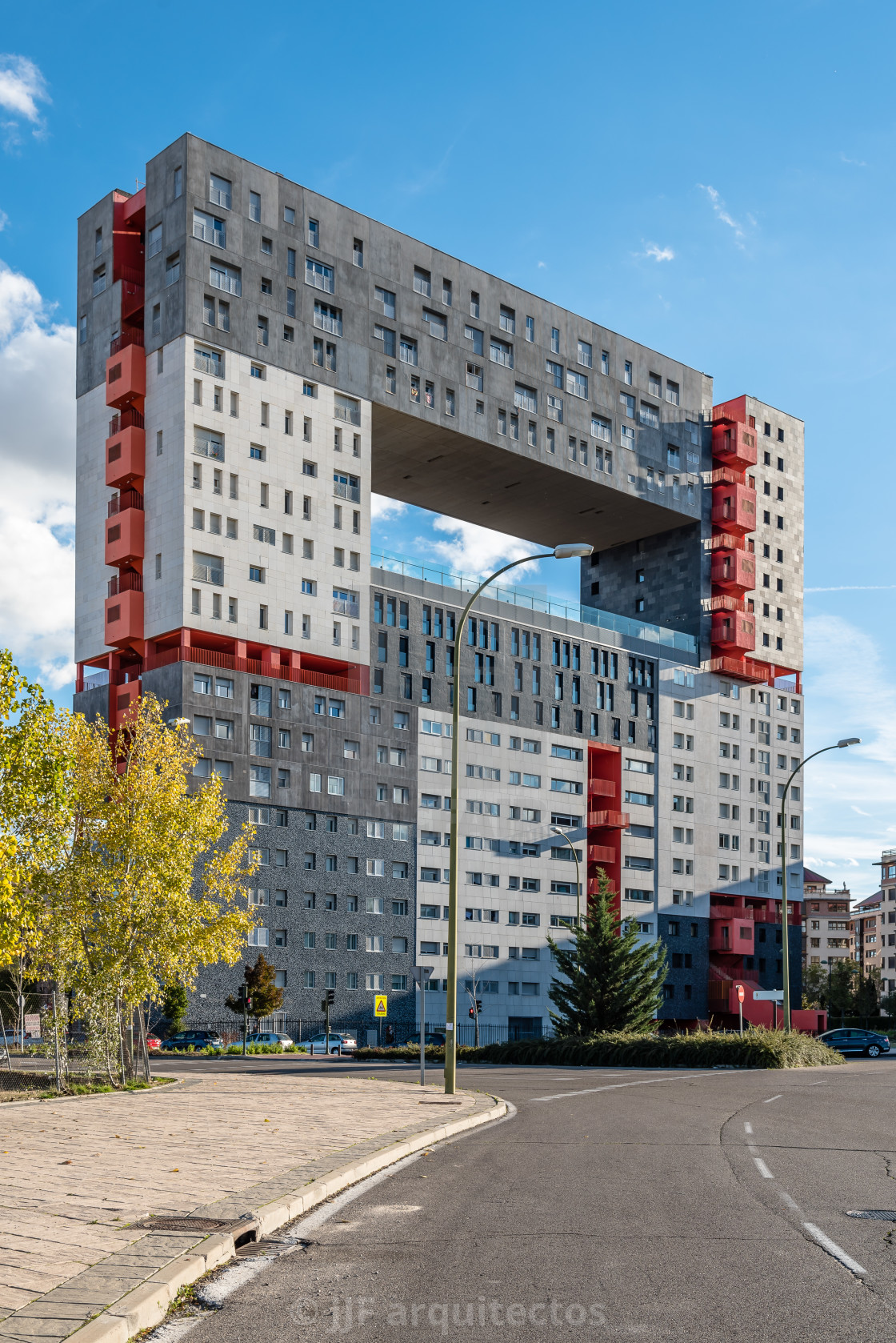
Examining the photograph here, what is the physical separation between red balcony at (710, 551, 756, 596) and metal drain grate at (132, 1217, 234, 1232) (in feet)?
300

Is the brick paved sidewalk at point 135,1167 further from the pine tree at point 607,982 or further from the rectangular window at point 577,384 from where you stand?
the rectangular window at point 577,384

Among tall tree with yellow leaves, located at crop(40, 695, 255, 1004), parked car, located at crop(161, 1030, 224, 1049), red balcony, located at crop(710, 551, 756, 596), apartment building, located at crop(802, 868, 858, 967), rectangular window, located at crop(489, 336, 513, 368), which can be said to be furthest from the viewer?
apartment building, located at crop(802, 868, 858, 967)

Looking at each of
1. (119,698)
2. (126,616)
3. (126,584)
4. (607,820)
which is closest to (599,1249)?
(126,616)

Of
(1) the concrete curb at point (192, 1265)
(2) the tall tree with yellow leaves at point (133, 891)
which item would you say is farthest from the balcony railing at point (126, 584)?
(1) the concrete curb at point (192, 1265)

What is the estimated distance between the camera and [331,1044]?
66438mm

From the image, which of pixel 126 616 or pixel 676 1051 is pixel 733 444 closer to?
pixel 126 616

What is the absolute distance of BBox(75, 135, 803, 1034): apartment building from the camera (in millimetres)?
73875

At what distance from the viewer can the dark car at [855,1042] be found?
5812 centimetres

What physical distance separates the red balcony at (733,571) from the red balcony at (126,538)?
4359cm

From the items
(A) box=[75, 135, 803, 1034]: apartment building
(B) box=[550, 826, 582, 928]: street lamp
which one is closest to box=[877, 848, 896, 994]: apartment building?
(A) box=[75, 135, 803, 1034]: apartment building

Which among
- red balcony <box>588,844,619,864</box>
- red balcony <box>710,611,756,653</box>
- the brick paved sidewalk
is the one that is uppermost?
red balcony <box>710,611,756,653</box>

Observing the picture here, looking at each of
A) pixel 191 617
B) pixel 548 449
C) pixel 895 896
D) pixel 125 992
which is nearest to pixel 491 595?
pixel 548 449

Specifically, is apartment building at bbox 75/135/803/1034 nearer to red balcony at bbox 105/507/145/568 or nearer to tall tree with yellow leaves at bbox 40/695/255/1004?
red balcony at bbox 105/507/145/568

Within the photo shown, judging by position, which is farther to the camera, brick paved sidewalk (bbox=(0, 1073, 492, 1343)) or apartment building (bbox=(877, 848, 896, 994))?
apartment building (bbox=(877, 848, 896, 994))
